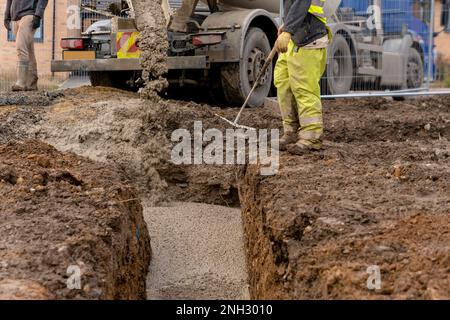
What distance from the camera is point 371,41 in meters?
12.0

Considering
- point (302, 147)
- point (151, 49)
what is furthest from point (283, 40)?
point (151, 49)

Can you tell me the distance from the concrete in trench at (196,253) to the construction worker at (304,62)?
969 millimetres

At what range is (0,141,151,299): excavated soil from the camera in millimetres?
3426

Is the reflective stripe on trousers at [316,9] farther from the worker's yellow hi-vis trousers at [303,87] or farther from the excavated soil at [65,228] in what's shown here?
the excavated soil at [65,228]

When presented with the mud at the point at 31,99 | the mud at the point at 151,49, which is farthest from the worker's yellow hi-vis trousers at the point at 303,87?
the mud at the point at 31,99

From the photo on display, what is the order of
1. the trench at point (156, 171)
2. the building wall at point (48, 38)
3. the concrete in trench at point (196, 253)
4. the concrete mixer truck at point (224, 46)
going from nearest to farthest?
the concrete in trench at point (196, 253), the trench at point (156, 171), the concrete mixer truck at point (224, 46), the building wall at point (48, 38)

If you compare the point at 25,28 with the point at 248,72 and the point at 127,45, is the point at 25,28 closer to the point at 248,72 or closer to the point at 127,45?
the point at 127,45

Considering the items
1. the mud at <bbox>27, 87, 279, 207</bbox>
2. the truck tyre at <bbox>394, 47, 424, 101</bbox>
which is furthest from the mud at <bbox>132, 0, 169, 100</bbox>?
the truck tyre at <bbox>394, 47, 424, 101</bbox>

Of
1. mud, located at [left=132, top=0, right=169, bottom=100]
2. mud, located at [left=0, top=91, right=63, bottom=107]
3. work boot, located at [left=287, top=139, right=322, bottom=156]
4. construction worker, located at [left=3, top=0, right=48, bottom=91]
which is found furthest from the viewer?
construction worker, located at [left=3, top=0, right=48, bottom=91]

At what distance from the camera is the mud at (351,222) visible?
11.0 ft

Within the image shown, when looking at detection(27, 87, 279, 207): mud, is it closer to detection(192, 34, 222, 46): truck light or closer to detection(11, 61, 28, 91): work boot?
detection(192, 34, 222, 46): truck light

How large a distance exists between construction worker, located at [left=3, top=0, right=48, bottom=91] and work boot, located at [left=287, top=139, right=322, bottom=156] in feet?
16.4

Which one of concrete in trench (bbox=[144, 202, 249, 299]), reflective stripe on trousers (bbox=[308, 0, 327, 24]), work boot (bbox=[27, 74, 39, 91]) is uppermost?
reflective stripe on trousers (bbox=[308, 0, 327, 24])
